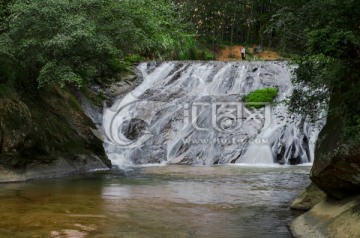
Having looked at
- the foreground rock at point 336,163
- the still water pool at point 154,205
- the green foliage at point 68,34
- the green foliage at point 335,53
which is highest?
the green foliage at point 68,34

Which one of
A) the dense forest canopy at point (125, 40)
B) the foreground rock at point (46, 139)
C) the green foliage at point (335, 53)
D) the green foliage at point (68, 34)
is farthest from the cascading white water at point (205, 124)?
the green foliage at point (335, 53)

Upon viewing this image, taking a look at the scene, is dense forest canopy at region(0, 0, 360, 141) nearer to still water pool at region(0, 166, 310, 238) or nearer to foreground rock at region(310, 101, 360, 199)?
foreground rock at region(310, 101, 360, 199)

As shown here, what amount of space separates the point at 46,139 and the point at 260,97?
993cm

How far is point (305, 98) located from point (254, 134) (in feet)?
30.9

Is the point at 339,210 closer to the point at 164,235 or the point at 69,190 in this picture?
the point at 164,235

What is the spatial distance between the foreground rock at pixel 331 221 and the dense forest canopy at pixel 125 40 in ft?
3.55

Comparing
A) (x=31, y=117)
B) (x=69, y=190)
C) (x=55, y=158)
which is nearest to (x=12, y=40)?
(x=31, y=117)

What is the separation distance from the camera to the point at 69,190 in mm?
10945

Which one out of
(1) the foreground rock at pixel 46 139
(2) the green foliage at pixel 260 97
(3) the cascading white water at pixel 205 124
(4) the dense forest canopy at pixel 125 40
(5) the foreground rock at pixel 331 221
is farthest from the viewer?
(2) the green foliage at pixel 260 97

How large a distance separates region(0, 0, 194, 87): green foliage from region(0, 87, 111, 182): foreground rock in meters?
1.14

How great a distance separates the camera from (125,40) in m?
14.8

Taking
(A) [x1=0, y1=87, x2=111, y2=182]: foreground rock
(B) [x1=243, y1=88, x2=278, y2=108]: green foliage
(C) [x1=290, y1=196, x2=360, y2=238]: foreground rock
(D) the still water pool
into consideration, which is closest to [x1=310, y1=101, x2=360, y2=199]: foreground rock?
(C) [x1=290, y1=196, x2=360, y2=238]: foreground rock

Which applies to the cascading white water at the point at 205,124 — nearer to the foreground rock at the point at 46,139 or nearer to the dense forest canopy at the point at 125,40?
the foreground rock at the point at 46,139

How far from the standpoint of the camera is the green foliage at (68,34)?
41.9 feet
